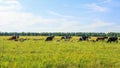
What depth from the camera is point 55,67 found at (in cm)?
1588

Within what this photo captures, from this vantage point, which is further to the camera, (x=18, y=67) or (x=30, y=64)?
→ (x=30, y=64)

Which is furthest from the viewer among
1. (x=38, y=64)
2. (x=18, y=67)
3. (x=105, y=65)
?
(x=105, y=65)

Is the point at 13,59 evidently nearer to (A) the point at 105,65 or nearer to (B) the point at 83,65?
(B) the point at 83,65

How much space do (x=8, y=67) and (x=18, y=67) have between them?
1.66 feet

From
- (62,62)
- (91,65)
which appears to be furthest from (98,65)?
(62,62)

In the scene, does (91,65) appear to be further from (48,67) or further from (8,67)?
(8,67)

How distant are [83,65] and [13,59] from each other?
430 centimetres

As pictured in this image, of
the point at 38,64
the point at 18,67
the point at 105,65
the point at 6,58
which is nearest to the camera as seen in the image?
the point at 18,67

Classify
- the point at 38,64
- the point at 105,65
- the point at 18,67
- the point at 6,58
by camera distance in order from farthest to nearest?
the point at 6,58 → the point at 105,65 → the point at 38,64 → the point at 18,67

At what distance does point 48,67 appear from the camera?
52.0ft

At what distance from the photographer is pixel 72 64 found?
1673 cm

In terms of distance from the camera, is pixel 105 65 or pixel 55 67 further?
pixel 105 65

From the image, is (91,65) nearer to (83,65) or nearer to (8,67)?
(83,65)

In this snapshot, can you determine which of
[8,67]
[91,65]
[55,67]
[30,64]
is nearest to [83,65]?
[91,65]
